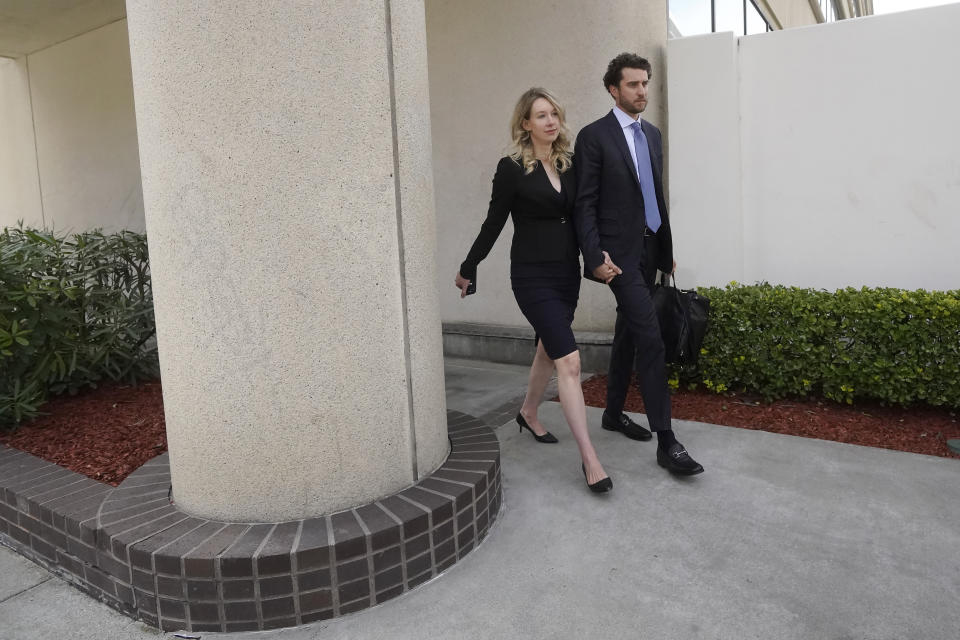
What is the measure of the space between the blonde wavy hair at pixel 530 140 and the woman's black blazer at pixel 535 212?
0.13 feet

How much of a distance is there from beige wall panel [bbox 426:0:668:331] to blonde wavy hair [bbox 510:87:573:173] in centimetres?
238

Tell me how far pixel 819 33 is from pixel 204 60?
4.58m

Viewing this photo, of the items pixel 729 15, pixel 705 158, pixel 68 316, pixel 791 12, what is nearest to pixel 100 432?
pixel 68 316

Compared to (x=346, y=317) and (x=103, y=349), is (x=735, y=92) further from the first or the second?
(x=103, y=349)

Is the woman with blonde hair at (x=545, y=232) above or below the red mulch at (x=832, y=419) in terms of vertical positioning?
above

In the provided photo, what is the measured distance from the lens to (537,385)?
12.3ft

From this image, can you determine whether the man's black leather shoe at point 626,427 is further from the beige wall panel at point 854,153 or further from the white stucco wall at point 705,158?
the beige wall panel at point 854,153

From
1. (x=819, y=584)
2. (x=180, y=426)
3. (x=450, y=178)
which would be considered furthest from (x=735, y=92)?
(x=180, y=426)

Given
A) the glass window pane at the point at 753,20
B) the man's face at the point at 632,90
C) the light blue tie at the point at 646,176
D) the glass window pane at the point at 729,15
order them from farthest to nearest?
the glass window pane at the point at 753,20 < the glass window pane at the point at 729,15 < the light blue tie at the point at 646,176 < the man's face at the point at 632,90

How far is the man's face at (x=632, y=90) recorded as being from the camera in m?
3.25

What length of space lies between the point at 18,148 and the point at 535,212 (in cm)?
863

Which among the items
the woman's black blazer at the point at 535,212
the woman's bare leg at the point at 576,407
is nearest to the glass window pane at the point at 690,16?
the woman's black blazer at the point at 535,212

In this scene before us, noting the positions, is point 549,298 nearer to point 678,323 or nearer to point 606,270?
point 606,270

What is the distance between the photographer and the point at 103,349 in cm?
449
